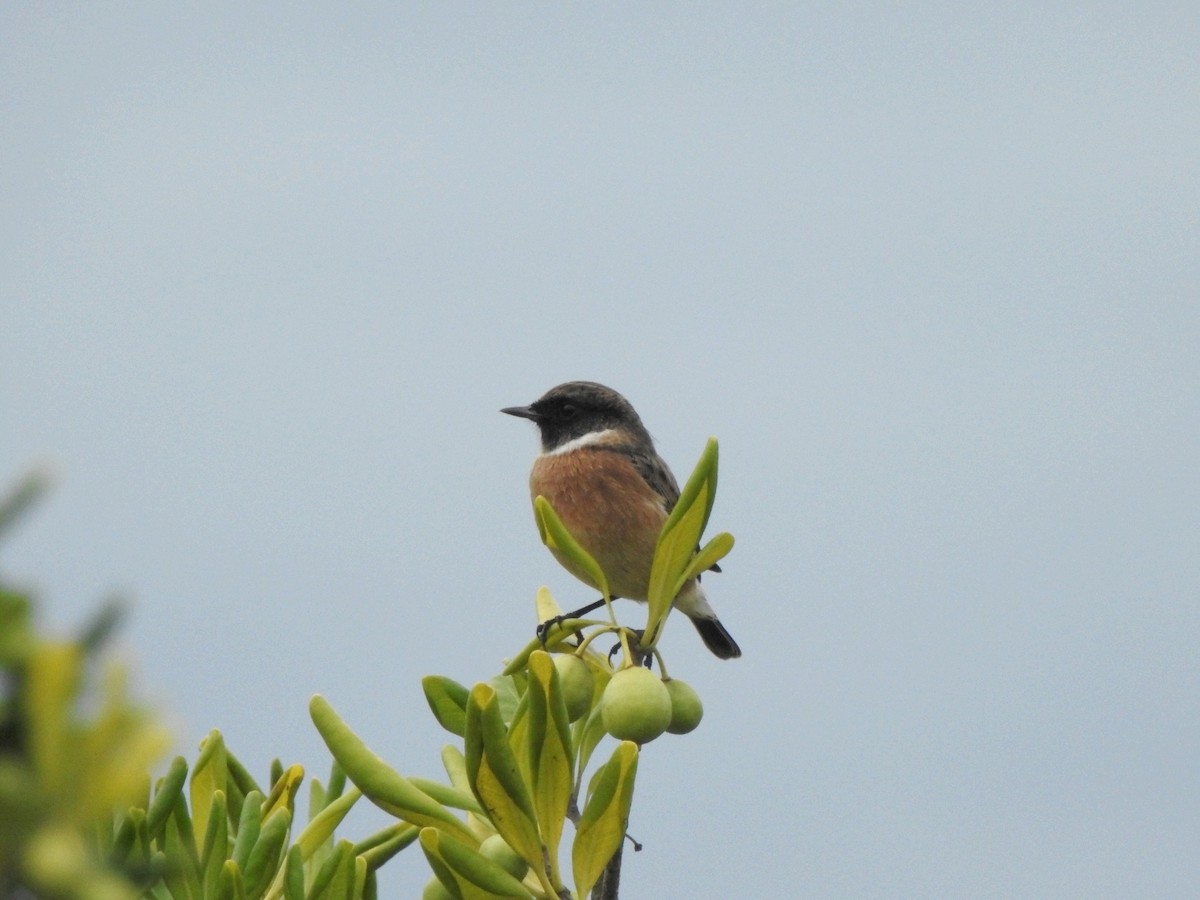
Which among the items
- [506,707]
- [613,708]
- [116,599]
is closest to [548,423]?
[506,707]

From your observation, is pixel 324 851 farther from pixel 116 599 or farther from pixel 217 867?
pixel 116 599

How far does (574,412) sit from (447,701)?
139 inches

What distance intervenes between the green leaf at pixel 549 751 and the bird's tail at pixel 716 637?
3.77 m

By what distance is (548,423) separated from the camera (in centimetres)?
589

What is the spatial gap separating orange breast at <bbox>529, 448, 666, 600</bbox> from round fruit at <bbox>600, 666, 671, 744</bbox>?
2.41m

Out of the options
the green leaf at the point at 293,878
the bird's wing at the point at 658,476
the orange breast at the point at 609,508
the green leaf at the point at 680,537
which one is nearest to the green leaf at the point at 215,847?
the green leaf at the point at 293,878

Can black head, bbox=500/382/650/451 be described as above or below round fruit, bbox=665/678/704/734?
above

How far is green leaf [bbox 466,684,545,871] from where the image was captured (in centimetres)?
193

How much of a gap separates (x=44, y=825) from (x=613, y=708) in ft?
5.65

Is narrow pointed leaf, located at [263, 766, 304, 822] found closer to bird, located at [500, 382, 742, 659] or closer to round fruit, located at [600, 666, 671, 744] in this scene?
round fruit, located at [600, 666, 671, 744]

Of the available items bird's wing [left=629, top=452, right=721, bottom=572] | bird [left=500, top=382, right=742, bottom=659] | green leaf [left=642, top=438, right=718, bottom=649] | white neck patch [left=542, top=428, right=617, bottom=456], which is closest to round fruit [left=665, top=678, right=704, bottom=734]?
green leaf [left=642, top=438, right=718, bottom=649]

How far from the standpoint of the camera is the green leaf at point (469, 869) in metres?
1.95

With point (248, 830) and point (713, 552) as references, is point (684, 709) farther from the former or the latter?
point (248, 830)

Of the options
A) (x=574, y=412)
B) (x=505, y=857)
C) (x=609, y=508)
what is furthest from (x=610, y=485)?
(x=505, y=857)
